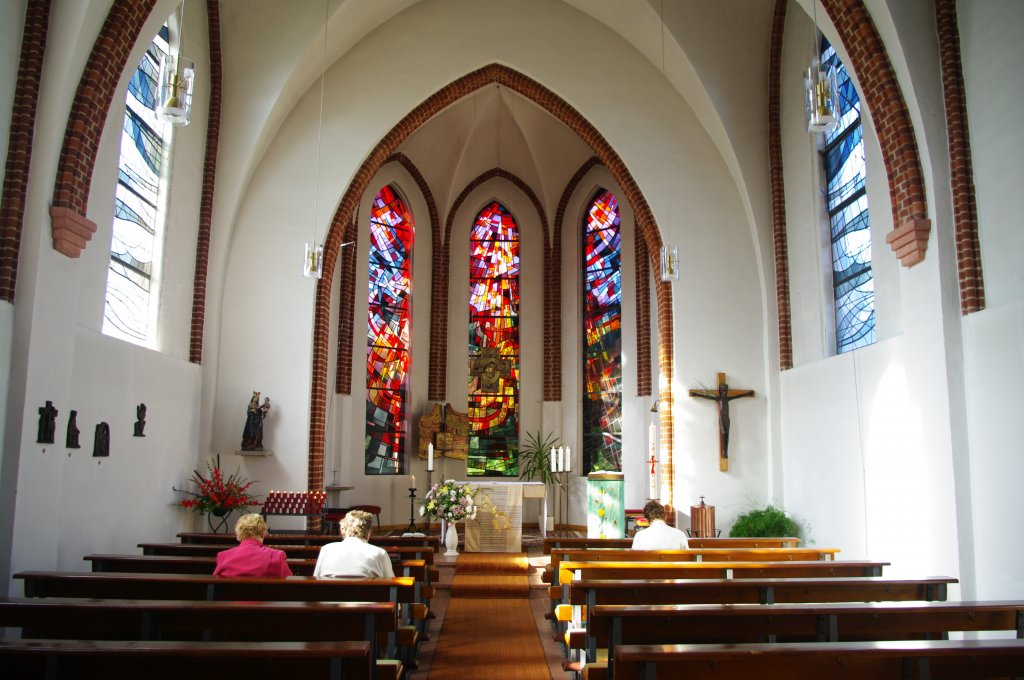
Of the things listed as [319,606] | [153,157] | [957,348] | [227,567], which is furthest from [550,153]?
[319,606]

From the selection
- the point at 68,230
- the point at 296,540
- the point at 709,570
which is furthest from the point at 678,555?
the point at 68,230

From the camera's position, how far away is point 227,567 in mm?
5164

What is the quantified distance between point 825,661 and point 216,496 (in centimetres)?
846

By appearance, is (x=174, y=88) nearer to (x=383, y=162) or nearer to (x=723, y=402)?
(x=383, y=162)

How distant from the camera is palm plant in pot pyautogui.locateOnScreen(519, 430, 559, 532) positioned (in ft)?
52.0

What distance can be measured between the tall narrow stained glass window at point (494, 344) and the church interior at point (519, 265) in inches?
2.5

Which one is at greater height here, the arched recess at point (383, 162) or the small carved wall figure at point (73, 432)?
the arched recess at point (383, 162)

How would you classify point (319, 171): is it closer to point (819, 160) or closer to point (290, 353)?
point (290, 353)

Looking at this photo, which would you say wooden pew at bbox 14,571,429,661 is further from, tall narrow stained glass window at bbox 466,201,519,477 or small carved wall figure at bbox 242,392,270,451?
tall narrow stained glass window at bbox 466,201,519,477

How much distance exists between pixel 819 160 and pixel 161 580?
8.93 meters

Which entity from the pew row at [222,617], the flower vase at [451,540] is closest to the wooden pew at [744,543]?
the flower vase at [451,540]

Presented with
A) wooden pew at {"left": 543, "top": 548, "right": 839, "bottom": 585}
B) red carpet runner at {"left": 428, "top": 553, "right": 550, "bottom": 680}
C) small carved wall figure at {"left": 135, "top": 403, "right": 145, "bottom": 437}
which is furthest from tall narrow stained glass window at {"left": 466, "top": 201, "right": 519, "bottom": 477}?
wooden pew at {"left": 543, "top": 548, "right": 839, "bottom": 585}

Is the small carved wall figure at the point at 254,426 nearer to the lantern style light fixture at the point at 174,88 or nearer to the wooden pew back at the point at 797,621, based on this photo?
the lantern style light fixture at the point at 174,88

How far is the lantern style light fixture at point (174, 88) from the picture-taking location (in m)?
5.94
